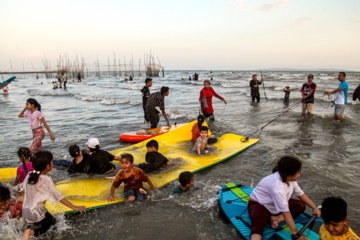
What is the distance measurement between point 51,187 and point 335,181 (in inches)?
206

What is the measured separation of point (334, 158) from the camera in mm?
6051

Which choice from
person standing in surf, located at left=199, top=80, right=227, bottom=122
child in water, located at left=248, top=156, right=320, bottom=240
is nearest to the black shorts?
child in water, located at left=248, top=156, right=320, bottom=240

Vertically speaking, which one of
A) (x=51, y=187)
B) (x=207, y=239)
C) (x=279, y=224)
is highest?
(x=51, y=187)

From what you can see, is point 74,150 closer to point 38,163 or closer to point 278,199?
point 38,163

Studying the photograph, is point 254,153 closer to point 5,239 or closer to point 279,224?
point 279,224

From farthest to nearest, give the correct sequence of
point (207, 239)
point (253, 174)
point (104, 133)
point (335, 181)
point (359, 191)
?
point (104, 133), point (253, 174), point (335, 181), point (359, 191), point (207, 239)

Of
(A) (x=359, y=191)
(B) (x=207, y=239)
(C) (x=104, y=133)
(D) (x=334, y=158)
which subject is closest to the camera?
(B) (x=207, y=239)

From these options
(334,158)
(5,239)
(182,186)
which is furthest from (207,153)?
(5,239)

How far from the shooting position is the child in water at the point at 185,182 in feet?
13.9

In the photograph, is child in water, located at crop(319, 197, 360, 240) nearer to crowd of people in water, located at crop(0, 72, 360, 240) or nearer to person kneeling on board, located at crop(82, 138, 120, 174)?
crowd of people in water, located at crop(0, 72, 360, 240)

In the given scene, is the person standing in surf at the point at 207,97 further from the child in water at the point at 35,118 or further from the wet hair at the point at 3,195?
the wet hair at the point at 3,195

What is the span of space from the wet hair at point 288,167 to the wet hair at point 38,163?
2844 mm

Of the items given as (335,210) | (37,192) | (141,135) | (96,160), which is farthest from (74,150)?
(335,210)

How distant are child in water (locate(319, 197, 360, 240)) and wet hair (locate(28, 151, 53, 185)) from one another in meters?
3.22
